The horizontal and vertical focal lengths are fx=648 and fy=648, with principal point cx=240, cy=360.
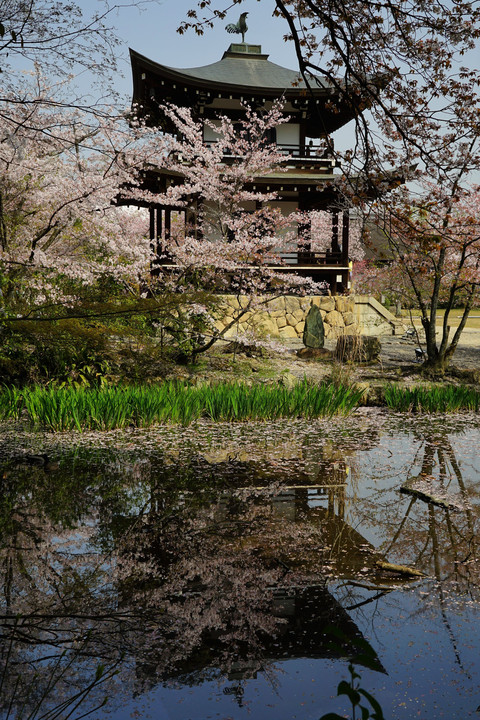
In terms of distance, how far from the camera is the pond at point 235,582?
2586 millimetres

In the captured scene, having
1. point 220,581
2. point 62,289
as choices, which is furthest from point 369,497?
point 62,289

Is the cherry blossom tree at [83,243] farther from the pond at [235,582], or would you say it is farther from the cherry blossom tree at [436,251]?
the pond at [235,582]

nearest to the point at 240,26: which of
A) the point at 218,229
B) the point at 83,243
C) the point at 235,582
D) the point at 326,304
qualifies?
the point at 218,229

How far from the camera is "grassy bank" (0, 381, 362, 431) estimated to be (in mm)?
7516

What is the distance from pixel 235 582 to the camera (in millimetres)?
3609

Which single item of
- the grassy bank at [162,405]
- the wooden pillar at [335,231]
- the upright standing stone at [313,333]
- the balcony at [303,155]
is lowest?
the grassy bank at [162,405]

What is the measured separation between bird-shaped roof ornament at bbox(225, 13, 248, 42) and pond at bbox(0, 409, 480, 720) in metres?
20.5

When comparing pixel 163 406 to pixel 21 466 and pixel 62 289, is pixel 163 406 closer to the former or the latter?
pixel 21 466

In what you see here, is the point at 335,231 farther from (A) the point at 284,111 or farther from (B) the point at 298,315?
(A) the point at 284,111

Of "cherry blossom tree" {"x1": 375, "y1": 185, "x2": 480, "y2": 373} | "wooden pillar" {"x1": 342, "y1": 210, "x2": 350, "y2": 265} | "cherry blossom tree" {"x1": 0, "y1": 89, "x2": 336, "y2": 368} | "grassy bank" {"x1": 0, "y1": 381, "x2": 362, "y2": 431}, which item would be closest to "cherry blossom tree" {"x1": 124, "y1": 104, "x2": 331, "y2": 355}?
"cherry blossom tree" {"x1": 0, "y1": 89, "x2": 336, "y2": 368}

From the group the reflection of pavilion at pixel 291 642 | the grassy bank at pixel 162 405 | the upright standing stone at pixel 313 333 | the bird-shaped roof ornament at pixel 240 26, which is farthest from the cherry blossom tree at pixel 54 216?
the bird-shaped roof ornament at pixel 240 26

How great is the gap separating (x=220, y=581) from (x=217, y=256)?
894 cm

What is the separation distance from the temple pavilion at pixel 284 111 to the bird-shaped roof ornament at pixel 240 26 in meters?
1.71

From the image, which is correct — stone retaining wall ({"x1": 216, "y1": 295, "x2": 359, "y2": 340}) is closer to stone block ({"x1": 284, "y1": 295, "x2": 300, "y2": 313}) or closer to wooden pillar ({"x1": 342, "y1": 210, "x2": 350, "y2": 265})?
stone block ({"x1": 284, "y1": 295, "x2": 300, "y2": 313})
